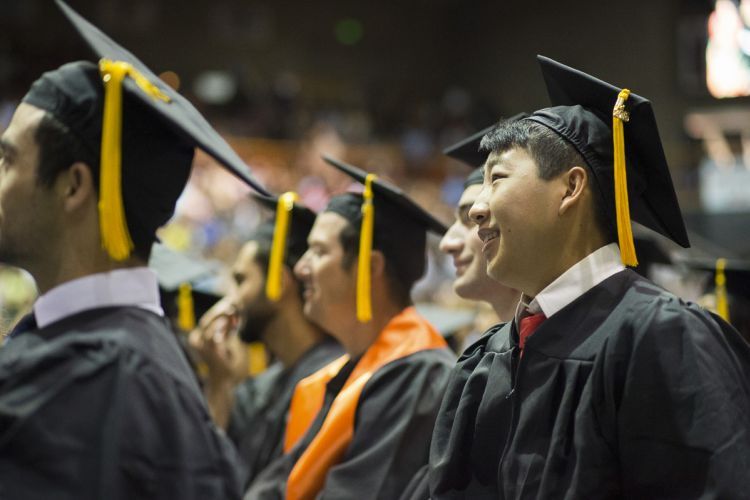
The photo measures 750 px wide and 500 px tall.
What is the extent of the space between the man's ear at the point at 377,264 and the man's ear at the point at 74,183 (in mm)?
1603

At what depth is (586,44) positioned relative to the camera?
1338 centimetres

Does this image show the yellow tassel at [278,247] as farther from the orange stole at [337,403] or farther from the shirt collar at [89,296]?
the shirt collar at [89,296]

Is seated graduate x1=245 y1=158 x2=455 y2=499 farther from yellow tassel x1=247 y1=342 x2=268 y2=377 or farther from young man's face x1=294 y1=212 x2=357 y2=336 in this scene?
yellow tassel x1=247 y1=342 x2=268 y2=377

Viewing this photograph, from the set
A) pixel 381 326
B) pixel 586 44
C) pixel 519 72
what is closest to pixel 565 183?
pixel 381 326

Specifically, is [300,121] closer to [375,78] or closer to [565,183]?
[375,78]

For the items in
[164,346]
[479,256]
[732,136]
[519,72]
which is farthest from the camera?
[519,72]

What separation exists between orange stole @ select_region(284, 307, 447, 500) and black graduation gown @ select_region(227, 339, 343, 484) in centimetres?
35

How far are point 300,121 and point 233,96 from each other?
904mm

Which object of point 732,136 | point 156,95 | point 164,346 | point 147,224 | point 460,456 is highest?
point 156,95

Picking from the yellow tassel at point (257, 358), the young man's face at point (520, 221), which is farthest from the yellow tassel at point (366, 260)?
the yellow tassel at point (257, 358)

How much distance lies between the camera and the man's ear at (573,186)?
5.82 feet

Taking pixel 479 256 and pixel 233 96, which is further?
pixel 233 96

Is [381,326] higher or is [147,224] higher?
[147,224]

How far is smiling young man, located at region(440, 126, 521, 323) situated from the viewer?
8.50 ft
